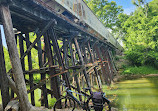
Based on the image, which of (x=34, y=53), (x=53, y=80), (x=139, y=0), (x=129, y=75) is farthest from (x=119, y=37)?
(x=53, y=80)

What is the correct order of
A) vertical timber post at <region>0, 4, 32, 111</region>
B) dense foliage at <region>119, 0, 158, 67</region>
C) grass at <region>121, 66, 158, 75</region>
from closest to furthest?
1. vertical timber post at <region>0, 4, 32, 111</region>
2. grass at <region>121, 66, 158, 75</region>
3. dense foliage at <region>119, 0, 158, 67</region>

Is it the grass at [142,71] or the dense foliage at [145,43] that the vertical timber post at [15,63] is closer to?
the grass at [142,71]

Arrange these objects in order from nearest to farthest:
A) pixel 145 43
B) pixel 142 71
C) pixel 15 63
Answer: pixel 15 63
pixel 142 71
pixel 145 43

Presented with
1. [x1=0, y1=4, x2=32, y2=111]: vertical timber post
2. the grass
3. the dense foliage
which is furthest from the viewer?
the dense foliage

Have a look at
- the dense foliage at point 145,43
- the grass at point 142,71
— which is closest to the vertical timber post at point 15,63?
the grass at point 142,71

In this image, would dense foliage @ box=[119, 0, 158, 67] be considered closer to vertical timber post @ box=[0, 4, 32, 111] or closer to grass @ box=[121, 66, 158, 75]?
grass @ box=[121, 66, 158, 75]

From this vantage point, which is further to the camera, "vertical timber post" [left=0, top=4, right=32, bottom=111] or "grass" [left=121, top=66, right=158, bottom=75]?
"grass" [left=121, top=66, right=158, bottom=75]

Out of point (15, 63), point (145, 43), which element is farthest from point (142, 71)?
point (15, 63)

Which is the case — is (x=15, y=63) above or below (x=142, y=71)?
above

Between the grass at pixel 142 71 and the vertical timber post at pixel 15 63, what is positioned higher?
the vertical timber post at pixel 15 63

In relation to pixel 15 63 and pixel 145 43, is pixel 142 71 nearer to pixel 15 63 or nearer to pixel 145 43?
pixel 145 43

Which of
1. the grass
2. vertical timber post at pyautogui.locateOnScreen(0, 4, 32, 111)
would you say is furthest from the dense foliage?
vertical timber post at pyautogui.locateOnScreen(0, 4, 32, 111)

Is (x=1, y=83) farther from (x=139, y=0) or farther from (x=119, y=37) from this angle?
(x=119, y=37)

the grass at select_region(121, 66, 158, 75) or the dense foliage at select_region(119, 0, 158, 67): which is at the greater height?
the dense foliage at select_region(119, 0, 158, 67)
